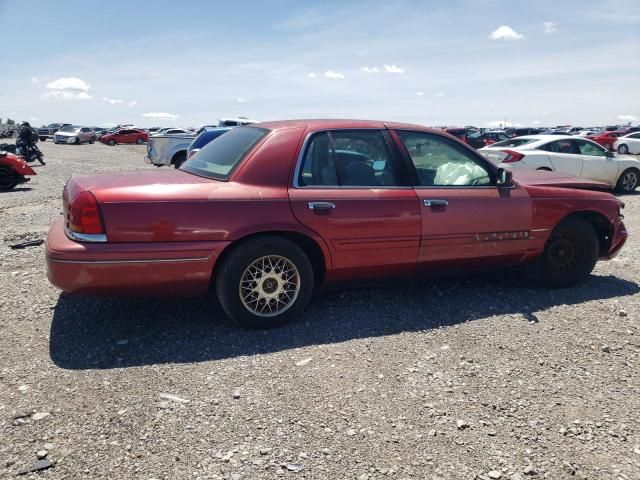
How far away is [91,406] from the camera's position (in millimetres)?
2736

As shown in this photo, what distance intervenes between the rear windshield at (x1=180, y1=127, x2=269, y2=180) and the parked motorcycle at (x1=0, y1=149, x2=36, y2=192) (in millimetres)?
9758

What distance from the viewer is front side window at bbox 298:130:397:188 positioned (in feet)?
12.6

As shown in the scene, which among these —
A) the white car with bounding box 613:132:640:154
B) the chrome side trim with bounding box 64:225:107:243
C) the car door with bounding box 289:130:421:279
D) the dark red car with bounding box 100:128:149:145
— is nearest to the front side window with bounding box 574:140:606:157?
the car door with bounding box 289:130:421:279

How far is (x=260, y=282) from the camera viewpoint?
12.0 feet

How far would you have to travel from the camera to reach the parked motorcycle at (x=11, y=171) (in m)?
11.8

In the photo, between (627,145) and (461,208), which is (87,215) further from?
(627,145)

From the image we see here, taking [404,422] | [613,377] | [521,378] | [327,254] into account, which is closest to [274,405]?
[404,422]

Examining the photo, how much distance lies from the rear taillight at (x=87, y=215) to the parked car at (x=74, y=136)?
4245 cm

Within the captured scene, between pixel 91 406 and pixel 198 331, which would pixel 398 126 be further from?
pixel 91 406

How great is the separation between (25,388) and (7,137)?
44967 millimetres

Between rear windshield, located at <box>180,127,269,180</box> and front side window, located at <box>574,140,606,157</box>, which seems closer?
rear windshield, located at <box>180,127,269,180</box>

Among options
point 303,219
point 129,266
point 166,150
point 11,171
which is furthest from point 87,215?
point 166,150

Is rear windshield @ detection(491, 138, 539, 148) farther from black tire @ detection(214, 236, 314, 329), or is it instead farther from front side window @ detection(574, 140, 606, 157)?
black tire @ detection(214, 236, 314, 329)

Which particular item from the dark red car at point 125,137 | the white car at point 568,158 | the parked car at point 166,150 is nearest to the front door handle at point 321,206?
the white car at point 568,158
